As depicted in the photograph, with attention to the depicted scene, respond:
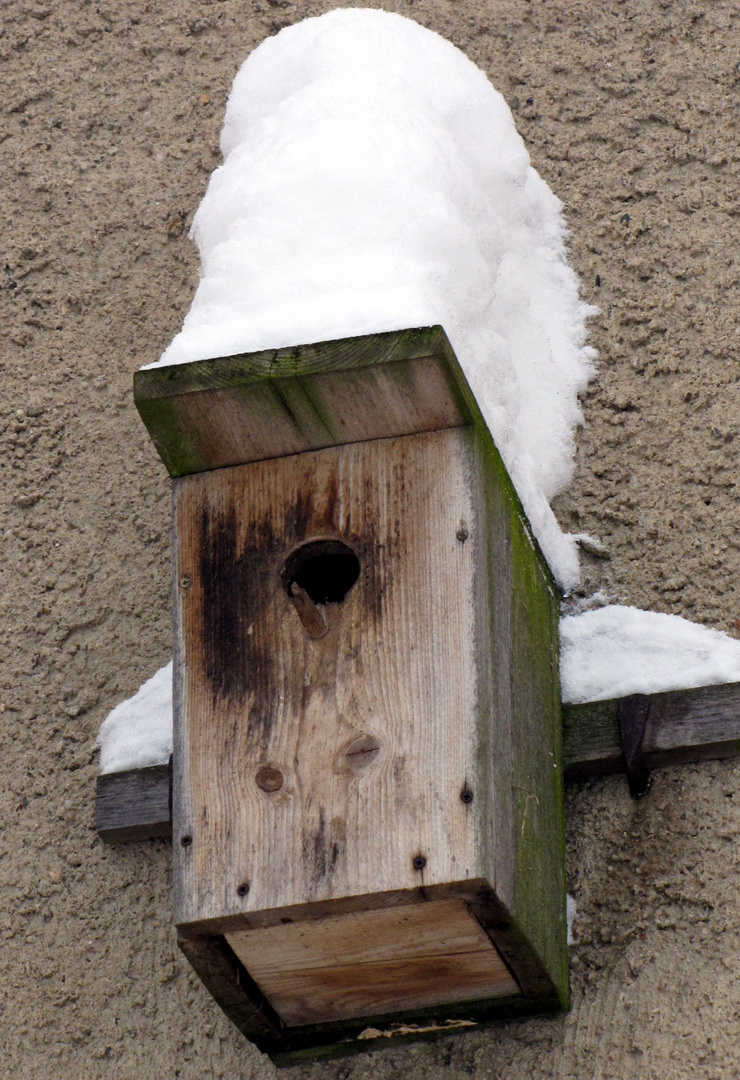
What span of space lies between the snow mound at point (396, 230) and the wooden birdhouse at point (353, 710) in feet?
0.40

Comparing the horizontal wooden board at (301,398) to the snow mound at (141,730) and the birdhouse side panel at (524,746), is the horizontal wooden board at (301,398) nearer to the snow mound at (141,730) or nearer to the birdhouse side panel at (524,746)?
the birdhouse side panel at (524,746)

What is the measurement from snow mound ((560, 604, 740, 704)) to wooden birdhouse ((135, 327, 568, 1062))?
0.59 ft

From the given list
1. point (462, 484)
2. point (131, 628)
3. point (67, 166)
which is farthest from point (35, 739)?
point (67, 166)

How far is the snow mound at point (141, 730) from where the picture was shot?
7.30 ft

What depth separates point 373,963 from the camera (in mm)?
1830

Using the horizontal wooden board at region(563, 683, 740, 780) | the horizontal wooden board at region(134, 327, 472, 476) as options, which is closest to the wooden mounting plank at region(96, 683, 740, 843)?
the horizontal wooden board at region(563, 683, 740, 780)

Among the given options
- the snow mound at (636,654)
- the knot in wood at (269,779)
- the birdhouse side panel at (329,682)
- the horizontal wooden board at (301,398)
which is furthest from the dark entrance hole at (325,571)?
the snow mound at (636,654)

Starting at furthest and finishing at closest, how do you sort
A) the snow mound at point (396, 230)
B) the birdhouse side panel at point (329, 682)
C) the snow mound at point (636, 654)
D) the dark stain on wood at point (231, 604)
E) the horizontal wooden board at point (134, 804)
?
1. the horizontal wooden board at point (134, 804)
2. the snow mound at point (636, 654)
3. the snow mound at point (396, 230)
4. the dark stain on wood at point (231, 604)
5. the birdhouse side panel at point (329, 682)

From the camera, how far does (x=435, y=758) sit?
171cm

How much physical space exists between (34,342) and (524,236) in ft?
2.96

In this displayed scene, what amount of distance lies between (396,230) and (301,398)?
0.34 m

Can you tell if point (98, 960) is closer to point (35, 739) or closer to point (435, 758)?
point (35, 739)

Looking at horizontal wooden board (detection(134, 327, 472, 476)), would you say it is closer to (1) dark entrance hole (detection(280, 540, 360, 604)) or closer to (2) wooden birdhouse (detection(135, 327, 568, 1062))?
(2) wooden birdhouse (detection(135, 327, 568, 1062))

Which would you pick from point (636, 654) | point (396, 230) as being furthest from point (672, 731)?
point (396, 230)
